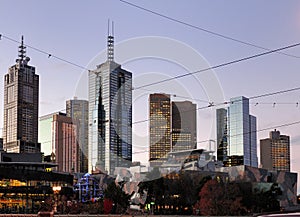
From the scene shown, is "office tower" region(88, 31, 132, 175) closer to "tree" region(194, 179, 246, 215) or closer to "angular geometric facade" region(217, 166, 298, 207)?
"tree" region(194, 179, 246, 215)

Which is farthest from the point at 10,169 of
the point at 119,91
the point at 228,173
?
the point at 119,91

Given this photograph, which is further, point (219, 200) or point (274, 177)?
point (274, 177)

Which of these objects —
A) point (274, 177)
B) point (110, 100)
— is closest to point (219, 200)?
point (110, 100)

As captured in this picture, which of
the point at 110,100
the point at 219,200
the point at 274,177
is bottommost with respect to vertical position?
the point at 219,200

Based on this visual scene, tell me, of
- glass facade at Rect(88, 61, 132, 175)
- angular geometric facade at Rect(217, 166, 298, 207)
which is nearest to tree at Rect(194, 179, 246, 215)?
glass facade at Rect(88, 61, 132, 175)

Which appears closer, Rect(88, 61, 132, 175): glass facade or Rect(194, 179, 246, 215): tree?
Rect(88, 61, 132, 175): glass facade

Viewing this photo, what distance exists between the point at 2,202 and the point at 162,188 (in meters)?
33.4

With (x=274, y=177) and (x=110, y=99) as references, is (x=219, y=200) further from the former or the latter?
(x=274, y=177)

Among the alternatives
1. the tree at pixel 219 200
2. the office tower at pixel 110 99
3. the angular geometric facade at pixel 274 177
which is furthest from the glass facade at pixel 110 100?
the angular geometric facade at pixel 274 177

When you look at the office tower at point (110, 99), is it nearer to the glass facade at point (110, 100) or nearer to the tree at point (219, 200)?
the glass facade at point (110, 100)

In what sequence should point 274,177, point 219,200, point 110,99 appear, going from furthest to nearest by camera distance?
point 274,177 → point 219,200 → point 110,99

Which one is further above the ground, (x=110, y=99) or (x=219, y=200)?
(x=110, y=99)

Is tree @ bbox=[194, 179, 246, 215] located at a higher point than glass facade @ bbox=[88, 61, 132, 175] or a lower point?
lower

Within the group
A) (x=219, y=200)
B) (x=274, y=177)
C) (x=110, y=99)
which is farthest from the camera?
(x=274, y=177)
